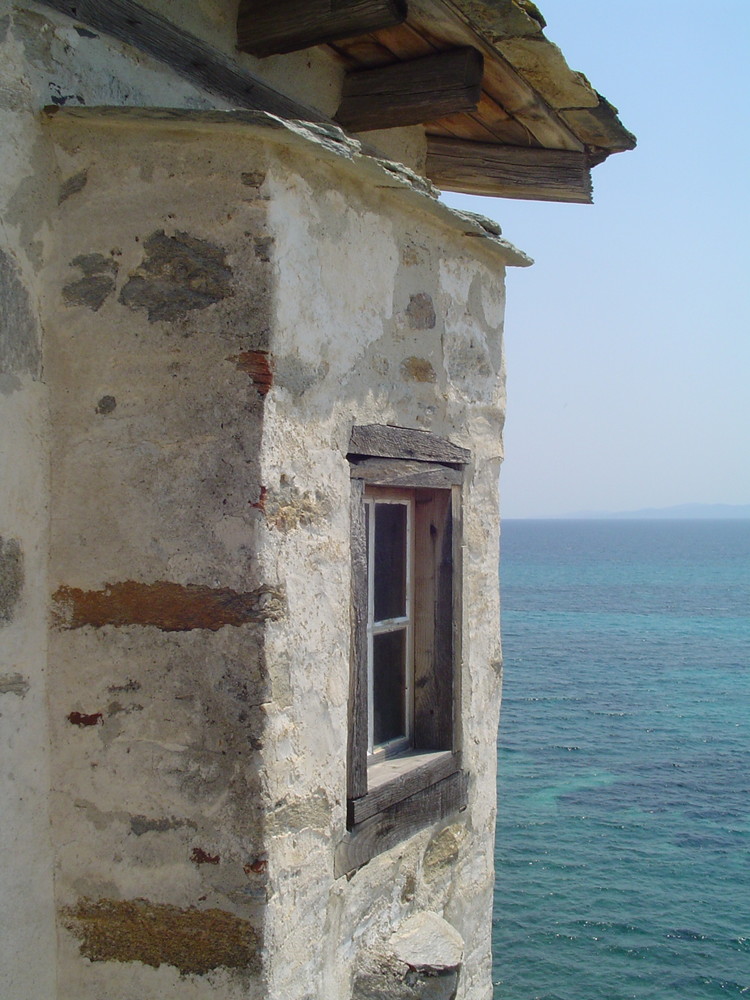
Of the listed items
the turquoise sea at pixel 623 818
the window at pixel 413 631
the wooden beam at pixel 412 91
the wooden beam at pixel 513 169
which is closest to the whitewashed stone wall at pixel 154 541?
the window at pixel 413 631

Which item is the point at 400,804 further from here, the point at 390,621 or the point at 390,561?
the point at 390,561

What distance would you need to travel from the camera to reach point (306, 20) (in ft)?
11.3

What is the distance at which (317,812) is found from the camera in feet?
9.64

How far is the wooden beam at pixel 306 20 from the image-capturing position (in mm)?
3410

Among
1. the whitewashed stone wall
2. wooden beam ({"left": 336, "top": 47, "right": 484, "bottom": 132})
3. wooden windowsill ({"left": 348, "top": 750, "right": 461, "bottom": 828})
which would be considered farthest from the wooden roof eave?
wooden windowsill ({"left": 348, "top": 750, "right": 461, "bottom": 828})

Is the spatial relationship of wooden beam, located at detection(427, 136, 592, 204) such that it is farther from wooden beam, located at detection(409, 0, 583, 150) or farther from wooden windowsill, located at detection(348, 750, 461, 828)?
wooden windowsill, located at detection(348, 750, 461, 828)

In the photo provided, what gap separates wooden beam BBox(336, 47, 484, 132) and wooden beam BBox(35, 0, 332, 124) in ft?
0.96

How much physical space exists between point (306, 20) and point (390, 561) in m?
1.88

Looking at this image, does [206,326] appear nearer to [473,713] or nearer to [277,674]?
[277,674]

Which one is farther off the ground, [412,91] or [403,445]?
[412,91]

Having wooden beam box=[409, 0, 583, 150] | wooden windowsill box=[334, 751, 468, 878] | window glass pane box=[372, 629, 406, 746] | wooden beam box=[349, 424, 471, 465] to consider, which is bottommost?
wooden windowsill box=[334, 751, 468, 878]

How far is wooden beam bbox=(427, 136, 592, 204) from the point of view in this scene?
468 cm

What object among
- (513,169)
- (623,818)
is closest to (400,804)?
(513,169)

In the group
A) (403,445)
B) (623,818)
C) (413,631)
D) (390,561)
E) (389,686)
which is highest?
(403,445)
